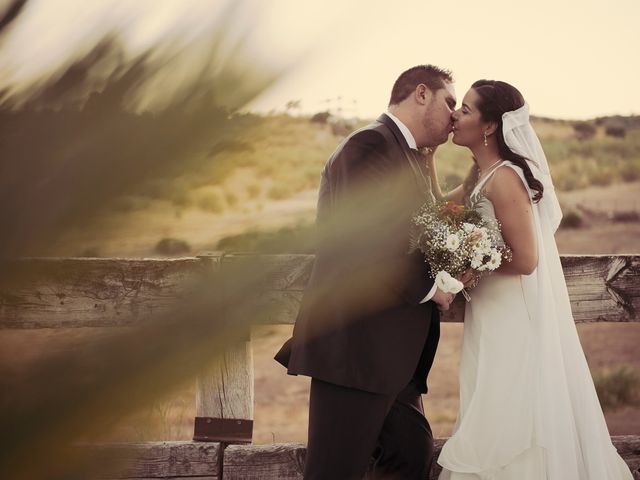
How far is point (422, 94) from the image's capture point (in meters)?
3.55

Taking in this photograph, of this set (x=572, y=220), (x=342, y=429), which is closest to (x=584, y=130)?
(x=572, y=220)

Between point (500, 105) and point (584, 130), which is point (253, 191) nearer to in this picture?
point (500, 105)

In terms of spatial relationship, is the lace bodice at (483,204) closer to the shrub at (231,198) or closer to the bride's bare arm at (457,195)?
the bride's bare arm at (457,195)

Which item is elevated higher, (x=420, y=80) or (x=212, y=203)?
(x=420, y=80)

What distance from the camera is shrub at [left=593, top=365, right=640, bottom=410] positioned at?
36.7 feet

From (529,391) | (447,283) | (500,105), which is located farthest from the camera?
(500,105)

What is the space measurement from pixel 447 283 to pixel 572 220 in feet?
80.4

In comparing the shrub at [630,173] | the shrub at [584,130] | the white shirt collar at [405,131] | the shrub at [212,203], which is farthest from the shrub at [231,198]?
the shrub at [584,130]

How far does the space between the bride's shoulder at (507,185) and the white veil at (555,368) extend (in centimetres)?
3

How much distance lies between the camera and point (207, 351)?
667 millimetres

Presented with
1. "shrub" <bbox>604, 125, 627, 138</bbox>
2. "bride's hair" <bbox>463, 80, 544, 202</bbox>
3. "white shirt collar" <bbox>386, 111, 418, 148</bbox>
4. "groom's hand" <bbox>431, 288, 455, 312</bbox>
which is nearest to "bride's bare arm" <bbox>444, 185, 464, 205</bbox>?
"bride's hair" <bbox>463, 80, 544, 202</bbox>

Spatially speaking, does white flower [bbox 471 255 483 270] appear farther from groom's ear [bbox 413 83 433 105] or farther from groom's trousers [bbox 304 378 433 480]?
groom's ear [bbox 413 83 433 105]

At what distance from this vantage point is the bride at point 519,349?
3486mm

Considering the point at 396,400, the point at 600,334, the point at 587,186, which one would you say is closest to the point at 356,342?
the point at 396,400
